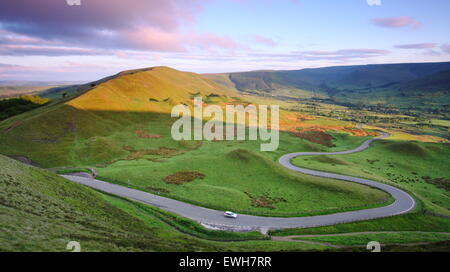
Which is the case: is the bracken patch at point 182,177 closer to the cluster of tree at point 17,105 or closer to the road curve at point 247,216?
the road curve at point 247,216

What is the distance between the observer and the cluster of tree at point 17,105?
112675 millimetres

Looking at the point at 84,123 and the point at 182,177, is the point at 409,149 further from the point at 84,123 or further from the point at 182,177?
the point at 84,123

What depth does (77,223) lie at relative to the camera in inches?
1025

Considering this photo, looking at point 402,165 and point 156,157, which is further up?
point 156,157

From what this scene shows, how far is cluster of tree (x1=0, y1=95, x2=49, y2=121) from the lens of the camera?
113m

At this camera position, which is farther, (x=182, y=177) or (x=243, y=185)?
(x=182, y=177)

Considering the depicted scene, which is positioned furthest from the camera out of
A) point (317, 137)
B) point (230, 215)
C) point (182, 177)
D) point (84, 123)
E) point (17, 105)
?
point (317, 137)

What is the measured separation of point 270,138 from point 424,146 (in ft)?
202

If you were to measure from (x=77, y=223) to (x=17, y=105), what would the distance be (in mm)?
127921

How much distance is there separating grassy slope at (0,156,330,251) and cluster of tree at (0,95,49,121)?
96748 millimetres

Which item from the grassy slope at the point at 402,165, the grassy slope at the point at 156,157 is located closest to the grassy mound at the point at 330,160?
the grassy slope at the point at 402,165

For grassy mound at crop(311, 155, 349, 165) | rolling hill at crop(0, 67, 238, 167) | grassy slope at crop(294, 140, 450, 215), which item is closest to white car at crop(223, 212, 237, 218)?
grassy slope at crop(294, 140, 450, 215)

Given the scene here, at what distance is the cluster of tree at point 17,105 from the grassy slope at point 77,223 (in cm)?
9675

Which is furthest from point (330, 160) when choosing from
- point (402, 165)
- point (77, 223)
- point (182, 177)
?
point (77, 223)
